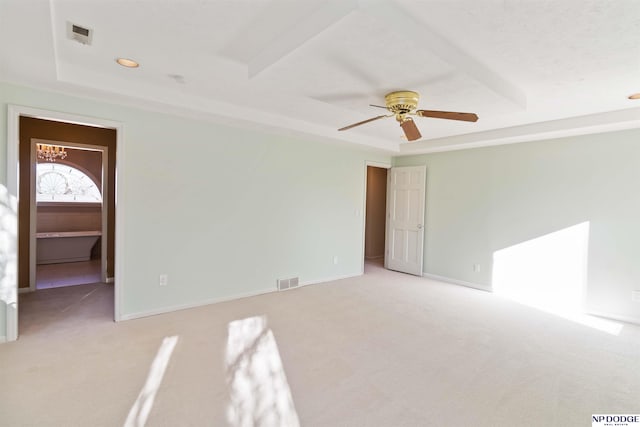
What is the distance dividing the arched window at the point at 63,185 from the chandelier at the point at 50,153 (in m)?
0.33

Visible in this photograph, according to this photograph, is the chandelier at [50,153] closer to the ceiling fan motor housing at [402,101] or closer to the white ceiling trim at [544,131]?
the ceiling fan motor housing at [402,101]

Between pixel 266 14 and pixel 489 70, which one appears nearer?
pixel 266 14

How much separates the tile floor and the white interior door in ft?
16.9

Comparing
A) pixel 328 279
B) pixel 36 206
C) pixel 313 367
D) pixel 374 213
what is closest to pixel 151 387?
pixel 313 367

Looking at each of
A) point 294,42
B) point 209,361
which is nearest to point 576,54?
point 294,42

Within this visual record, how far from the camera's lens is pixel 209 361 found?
2598mm

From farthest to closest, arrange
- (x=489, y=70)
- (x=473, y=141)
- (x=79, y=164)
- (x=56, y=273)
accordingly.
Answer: (x=79, y=164)
(x=56, y=273)
(x=473, y=141)
(x=489, y=70)

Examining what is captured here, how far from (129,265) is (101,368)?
1.24 m

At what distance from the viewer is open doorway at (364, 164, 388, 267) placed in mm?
7480

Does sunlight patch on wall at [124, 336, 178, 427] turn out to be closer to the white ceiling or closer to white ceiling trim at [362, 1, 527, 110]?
the white ceiling

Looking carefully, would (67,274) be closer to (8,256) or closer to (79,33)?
(8,256)

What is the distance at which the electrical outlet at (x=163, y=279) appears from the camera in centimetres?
366

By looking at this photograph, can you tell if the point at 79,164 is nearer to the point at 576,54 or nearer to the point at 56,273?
the point at 56,273

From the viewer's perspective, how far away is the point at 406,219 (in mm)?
6082
